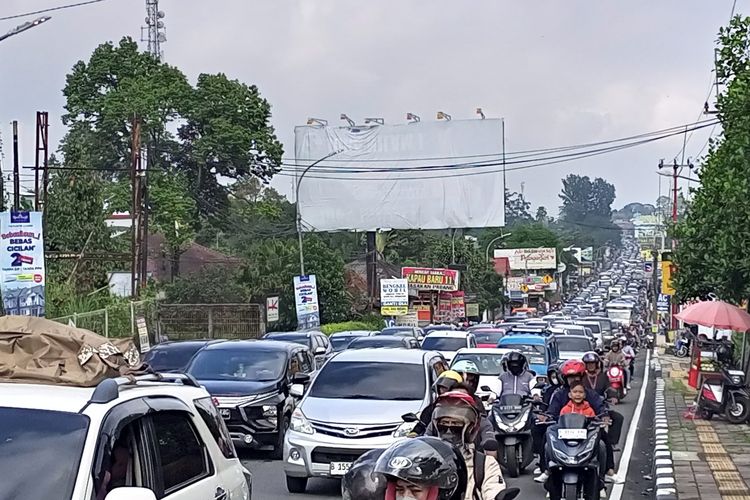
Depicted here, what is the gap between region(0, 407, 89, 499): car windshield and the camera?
477 cm

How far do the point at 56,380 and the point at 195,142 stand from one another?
60747 mm

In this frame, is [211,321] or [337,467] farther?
[211,321]

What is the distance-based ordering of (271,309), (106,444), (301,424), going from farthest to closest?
(271,309), (301,424), (106,444)

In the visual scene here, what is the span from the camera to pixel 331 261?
5694 centimetres

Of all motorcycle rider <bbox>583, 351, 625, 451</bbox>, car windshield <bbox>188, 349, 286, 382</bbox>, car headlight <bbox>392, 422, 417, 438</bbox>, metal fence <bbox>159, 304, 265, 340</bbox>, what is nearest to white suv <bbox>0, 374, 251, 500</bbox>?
car headlight <bbox>392, 422, 417, 438</bbox>

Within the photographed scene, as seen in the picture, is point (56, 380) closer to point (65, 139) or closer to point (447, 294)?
point (65, 139)

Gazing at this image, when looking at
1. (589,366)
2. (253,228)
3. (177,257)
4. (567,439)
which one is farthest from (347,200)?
(567,439)

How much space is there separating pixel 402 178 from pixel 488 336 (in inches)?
851

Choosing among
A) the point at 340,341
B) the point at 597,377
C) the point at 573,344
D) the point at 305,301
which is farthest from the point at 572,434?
the point at 305,301

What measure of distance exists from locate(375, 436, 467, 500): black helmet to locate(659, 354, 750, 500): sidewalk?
8.60 meters

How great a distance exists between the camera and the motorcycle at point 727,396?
22.7m

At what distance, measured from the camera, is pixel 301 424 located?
1343 centimetres

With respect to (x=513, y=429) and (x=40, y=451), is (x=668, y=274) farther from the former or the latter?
(x=40, y=451)

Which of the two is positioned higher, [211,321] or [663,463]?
[211,321]
